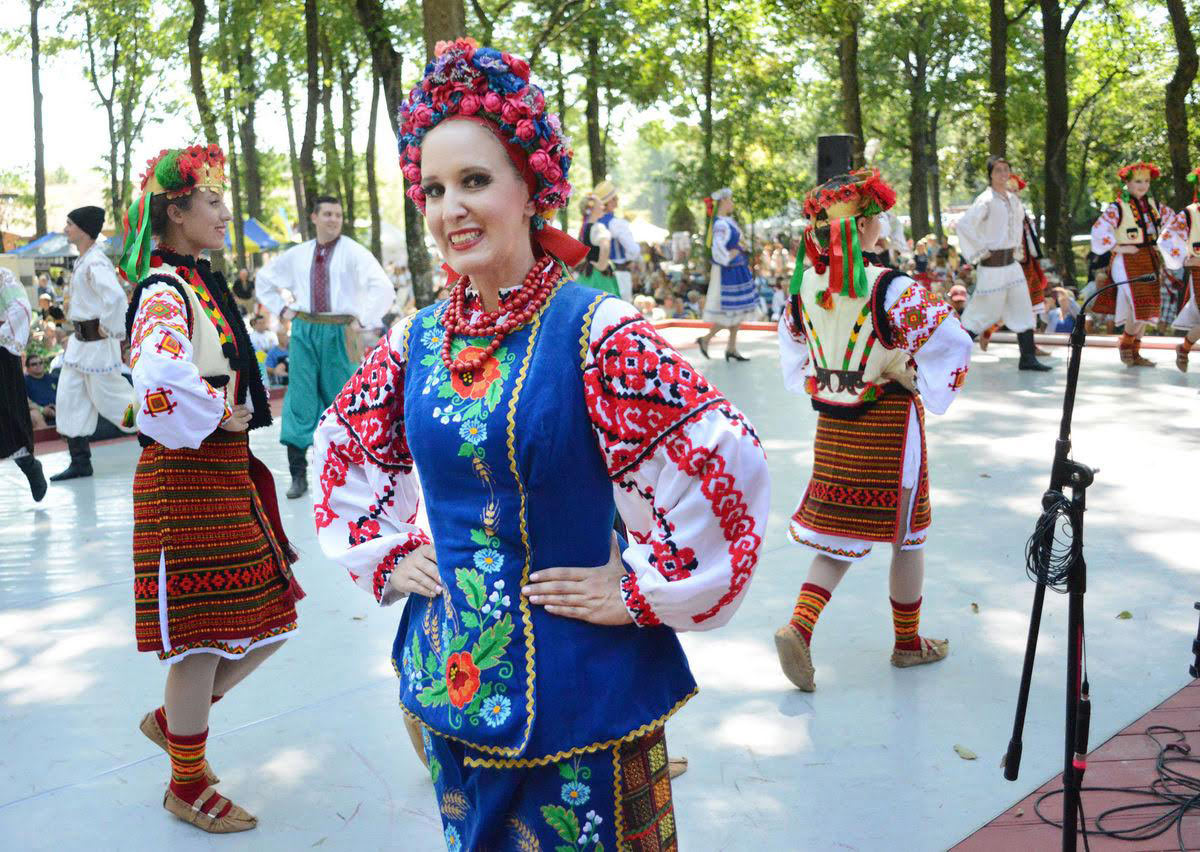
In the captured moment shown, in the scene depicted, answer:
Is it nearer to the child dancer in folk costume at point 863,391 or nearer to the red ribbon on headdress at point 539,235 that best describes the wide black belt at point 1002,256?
the child dancer in folk costume at point 863,391

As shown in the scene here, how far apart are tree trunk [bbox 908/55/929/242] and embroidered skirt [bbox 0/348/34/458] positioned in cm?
2032

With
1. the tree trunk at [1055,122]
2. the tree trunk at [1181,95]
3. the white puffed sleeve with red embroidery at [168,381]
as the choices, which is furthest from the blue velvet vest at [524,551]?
the tree trunk at [1055,122]

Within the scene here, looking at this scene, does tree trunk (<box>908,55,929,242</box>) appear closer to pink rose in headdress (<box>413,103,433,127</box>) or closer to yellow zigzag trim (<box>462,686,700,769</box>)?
pink rose in headdress (<box>413,103,433,127</box>)

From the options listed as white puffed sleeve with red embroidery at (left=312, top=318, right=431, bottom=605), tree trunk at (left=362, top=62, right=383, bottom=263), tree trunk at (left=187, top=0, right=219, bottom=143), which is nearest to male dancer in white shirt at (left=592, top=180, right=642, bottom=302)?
tree trunk at (left=187, top=0, right=219, bottom=143)

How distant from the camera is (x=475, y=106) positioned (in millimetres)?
1953

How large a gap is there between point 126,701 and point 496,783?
287cm

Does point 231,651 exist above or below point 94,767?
above

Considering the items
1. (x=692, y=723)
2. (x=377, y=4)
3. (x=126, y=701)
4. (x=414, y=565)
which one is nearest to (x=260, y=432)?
(x=377, y=4)

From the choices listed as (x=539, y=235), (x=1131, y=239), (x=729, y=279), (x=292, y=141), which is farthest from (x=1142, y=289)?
(x=292, y=141)

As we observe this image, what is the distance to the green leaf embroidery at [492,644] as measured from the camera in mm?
1914

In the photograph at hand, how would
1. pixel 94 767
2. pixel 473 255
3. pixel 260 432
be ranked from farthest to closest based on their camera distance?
pixel 260 432 < pixel 94 767 < pixel 473 255

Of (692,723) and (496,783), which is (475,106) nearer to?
(496,783)

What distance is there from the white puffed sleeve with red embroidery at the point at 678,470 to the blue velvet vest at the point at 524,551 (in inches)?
2.3

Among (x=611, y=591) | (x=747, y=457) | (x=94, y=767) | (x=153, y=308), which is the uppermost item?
(x=153, y=308)
